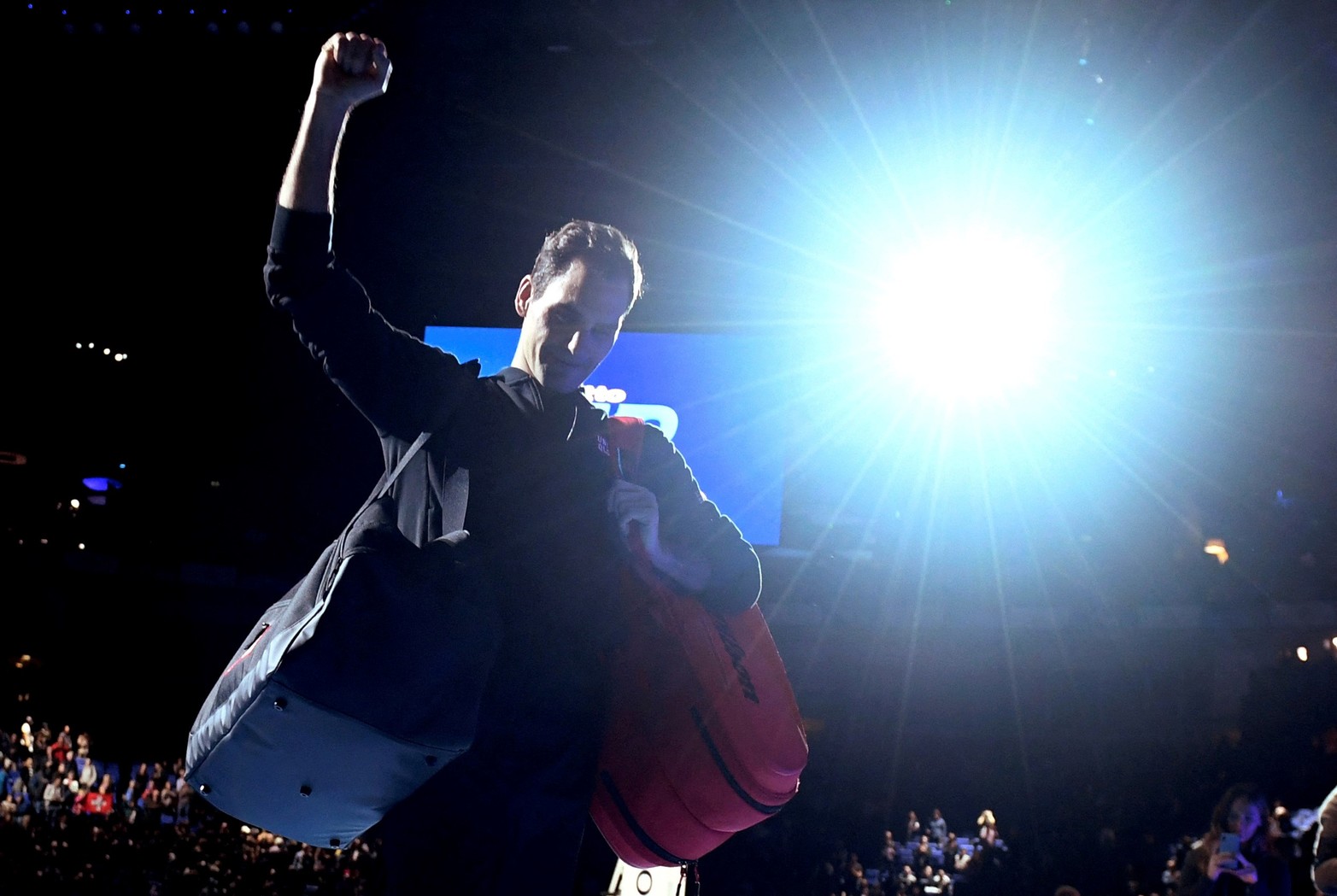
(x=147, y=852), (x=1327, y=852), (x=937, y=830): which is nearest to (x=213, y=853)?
(x=147, y=852)

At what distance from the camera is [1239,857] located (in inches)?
150

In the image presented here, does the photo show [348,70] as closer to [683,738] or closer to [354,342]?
[354,342]

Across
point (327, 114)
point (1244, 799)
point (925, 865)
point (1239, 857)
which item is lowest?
point (327, 114)

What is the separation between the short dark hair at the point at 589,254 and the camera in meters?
1.38

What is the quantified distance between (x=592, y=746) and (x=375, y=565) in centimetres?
43

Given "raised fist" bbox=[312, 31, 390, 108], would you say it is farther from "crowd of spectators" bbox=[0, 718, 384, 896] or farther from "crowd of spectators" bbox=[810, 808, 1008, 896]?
"crowd of spectators" bbox=[810, 808, 1008, 896]

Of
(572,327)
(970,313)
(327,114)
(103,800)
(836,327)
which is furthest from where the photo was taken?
(103,800)

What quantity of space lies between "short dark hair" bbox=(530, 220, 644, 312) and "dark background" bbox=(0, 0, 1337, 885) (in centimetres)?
567

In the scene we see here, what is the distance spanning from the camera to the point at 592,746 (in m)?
1.24

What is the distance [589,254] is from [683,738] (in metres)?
0.70

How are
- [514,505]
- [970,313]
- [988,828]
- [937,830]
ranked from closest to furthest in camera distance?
[514,505] → [970,313] → [937,830] → [988,828]

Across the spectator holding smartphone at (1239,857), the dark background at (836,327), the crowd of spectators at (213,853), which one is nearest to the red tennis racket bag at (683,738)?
the spectator holding smartphone at (1239,857)

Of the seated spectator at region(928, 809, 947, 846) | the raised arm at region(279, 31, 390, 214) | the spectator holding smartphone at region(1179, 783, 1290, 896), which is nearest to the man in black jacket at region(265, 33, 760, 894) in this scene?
the raised arm at region(279, 31, 390, 214)

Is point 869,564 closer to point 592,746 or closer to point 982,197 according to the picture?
point 982,197
